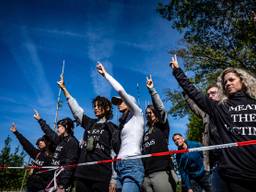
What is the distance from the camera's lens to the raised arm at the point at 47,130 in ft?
20.9

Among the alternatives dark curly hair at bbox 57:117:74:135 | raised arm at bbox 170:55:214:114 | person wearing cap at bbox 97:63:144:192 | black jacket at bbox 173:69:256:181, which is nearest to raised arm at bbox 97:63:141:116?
person wearing cap at bbox 97:63:144:192

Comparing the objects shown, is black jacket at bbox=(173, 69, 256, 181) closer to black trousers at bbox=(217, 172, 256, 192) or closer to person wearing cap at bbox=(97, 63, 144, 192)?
black trousers at bbox=(217, 172, 256, 192)

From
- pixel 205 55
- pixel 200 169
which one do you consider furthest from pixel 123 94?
→ pixel 205 55

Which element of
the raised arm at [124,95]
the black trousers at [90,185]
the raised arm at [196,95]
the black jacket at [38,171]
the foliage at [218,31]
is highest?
the foliage at [218,31]

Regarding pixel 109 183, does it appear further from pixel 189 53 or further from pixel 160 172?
pixel 189 53

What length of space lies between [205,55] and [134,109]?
1323 centimetres

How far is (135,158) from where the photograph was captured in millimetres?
3699

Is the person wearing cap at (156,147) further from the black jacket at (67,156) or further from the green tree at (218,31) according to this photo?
the green tree at (218,31)

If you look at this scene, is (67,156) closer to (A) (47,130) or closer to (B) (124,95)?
(A) (47,130)

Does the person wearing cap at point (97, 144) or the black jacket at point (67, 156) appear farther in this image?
the black jacket at point (67, 156)

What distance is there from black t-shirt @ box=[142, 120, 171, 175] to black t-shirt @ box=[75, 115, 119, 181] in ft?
1.70

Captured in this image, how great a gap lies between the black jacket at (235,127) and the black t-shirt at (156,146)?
167 centimetres

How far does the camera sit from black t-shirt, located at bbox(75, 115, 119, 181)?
4.24m

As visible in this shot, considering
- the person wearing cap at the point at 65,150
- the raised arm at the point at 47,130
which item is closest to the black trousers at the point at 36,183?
the person wearing cap at the point at 65,150
